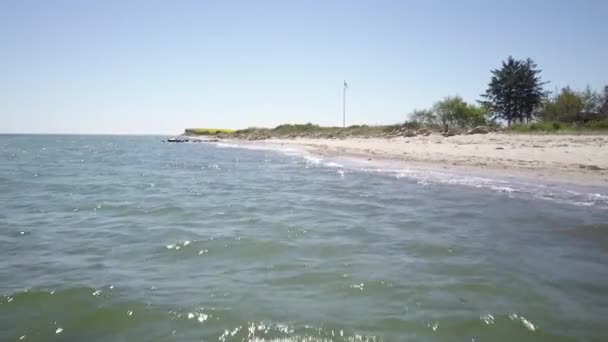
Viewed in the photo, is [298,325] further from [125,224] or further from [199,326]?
[125,224]

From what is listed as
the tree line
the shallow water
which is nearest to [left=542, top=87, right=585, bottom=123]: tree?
the tree line

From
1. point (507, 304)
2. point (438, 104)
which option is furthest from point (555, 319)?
point (438, 104)

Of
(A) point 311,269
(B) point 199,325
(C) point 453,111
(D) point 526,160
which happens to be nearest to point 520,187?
(D) point 526,160

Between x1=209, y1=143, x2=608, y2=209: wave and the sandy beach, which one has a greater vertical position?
the sandy beach

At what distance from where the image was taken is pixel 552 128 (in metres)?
32.6

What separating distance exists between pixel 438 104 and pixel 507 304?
216 ft

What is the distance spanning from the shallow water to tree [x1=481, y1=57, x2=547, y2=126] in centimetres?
4956

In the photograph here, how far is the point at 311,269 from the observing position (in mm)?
4609

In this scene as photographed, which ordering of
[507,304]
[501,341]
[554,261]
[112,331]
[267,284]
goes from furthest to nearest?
[554,261] < [267,284] < [507,304] < [112,331] < [501,341]

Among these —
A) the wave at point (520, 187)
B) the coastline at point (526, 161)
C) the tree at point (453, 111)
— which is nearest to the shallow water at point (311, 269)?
the wave at point (520, 187)

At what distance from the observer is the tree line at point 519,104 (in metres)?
47.2

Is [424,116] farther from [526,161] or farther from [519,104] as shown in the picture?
[526,161]

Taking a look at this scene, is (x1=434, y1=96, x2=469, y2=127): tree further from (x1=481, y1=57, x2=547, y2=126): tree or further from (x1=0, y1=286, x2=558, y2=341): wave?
(x1=0, y1=286, x2=558, y2=341): wave

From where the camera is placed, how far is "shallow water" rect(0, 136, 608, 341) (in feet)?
10.7
